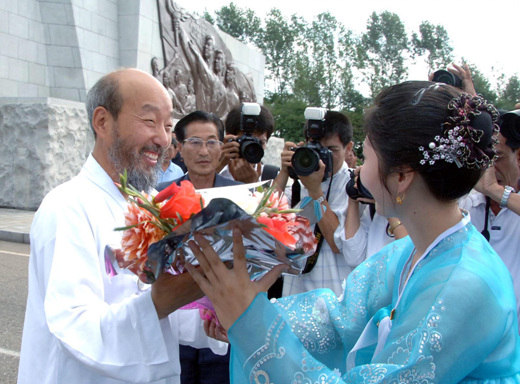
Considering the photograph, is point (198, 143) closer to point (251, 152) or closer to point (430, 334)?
point (251, 152)

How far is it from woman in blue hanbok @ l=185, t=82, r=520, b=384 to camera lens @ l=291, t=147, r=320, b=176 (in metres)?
1.29

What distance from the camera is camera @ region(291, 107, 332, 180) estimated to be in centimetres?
288

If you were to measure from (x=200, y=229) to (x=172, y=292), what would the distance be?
1.17ft

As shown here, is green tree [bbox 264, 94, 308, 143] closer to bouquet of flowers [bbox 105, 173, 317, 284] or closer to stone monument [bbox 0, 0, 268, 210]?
stone monument [bbox 0, 0, 268, 210]

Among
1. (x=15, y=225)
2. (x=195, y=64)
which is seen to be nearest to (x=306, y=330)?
(x=15, y=225)

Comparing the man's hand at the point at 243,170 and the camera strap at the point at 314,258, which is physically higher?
the man's hand at the point at 243,170

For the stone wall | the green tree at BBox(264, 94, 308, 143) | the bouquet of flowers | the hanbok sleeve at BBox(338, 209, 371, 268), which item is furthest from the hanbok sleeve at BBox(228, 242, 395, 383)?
the green tree at BBox(264, 94, 308, 143)

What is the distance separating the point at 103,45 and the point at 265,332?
1143 centimetres

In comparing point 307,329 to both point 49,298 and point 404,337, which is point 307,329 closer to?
point 404,337

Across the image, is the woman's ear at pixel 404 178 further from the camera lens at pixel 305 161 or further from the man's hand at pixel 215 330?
the camera lens at pixel 305 161

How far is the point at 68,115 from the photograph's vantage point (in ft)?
31.8

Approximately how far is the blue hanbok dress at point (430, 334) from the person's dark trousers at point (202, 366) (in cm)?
95

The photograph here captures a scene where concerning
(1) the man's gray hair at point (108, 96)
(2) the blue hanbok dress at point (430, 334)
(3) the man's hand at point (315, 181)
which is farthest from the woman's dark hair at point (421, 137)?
(3) the man's hand at point (315, 181)

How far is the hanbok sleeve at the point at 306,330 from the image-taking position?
4.15 feet
